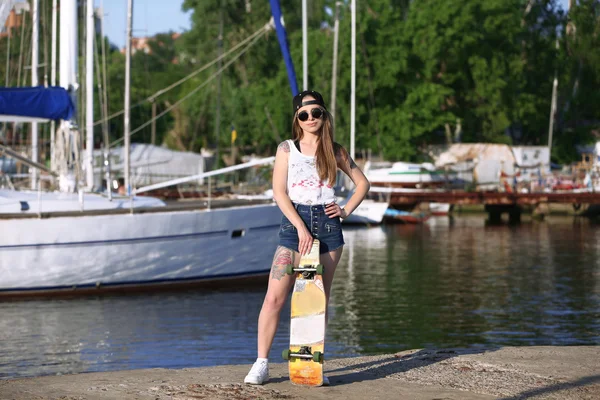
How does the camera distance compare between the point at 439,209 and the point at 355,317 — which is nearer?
the point at 355,317

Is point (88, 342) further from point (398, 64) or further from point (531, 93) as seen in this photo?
point (531, 93)

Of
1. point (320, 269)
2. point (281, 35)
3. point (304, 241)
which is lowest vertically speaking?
point (320, 269)

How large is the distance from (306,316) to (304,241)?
528 mm

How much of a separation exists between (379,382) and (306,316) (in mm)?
709

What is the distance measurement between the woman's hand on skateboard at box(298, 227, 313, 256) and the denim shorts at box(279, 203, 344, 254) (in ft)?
0.30

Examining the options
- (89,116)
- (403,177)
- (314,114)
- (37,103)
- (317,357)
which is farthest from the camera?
(403,177)

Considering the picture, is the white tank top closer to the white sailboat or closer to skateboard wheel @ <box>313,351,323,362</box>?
skateboard wheel @ <box>313,351,323,362</box>

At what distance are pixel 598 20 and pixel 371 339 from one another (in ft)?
242

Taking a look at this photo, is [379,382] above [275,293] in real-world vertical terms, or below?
below

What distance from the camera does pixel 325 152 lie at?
8.05 metres

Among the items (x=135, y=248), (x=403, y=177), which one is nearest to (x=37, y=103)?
(x=135, y=248)

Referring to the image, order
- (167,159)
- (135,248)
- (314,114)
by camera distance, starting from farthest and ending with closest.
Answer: (167,159), (135,248), (314,114)

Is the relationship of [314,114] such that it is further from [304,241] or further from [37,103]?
[37,103]

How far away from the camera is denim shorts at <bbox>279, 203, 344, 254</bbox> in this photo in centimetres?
806
